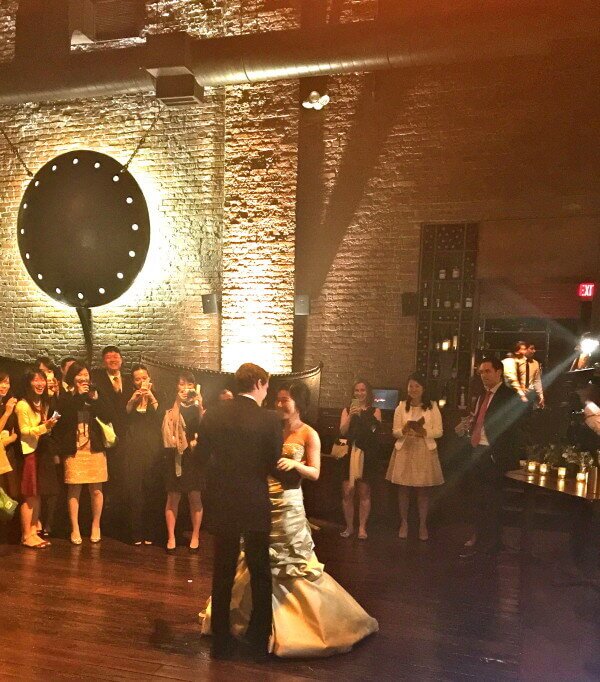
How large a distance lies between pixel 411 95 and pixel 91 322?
4.65 meters

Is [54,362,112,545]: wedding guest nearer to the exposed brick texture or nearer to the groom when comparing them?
the exposed brick texture

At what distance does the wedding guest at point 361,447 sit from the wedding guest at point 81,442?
7.00 feet

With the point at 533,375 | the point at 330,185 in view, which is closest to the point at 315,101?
the point at 330,185

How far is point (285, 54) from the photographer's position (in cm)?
680

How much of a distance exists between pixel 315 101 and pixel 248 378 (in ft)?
15.3

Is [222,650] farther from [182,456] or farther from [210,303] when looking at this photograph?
[210,303]

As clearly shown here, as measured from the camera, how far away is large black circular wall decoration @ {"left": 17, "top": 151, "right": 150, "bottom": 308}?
8320 mm

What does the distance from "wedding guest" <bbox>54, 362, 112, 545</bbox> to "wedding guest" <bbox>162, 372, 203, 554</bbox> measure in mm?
612

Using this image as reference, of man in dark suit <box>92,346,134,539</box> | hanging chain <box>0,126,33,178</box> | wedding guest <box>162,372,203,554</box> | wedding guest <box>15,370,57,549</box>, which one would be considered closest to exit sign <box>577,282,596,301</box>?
wedding guest <box>162,372,203,554</box>

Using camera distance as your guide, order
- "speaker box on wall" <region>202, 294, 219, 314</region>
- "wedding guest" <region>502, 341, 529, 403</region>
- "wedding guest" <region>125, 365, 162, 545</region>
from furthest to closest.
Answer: "speaker box on wall" <region>202, 294, 219, 314</region> < "wedding guest" <region>502, 341, 529, 403</region> < "wedding guest" <region>125, 365, 162, 545</region>

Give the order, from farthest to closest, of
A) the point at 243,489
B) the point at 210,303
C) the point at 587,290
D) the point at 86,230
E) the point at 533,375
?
the point at 86,230 < the point at 210,303 < the point at 587,290 < the point at 533,375 < the point at 243,489

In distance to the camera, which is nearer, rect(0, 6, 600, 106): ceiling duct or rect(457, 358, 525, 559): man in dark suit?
rect(457, 358, 525, 559): man in dark suit

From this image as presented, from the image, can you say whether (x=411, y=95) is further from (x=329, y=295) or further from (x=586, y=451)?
(x=586, y=451)

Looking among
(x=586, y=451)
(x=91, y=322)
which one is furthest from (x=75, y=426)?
(x=586, y=451)
